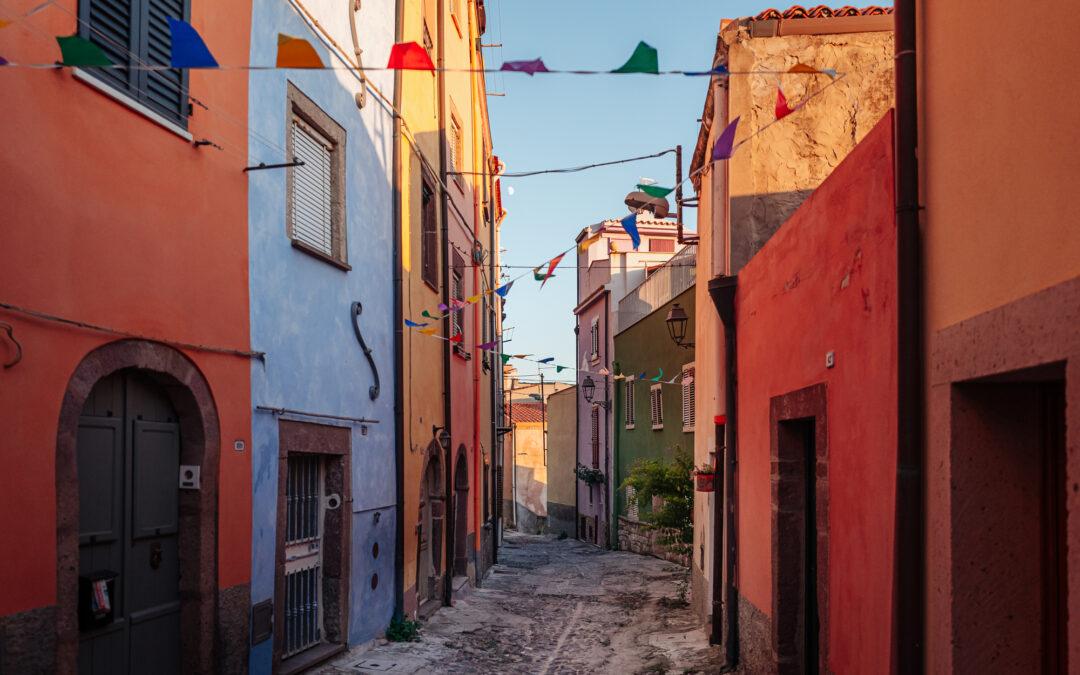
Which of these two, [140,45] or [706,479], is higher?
[140,45]

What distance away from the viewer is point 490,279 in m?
20.8

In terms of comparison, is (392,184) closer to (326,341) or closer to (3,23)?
(326,341)

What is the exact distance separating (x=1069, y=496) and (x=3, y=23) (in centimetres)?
464

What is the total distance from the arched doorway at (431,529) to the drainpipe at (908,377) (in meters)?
8.50

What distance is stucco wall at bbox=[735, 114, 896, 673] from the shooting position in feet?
15.7

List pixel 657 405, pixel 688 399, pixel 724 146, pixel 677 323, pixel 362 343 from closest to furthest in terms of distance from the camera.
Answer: pixel 724 146, pixel 362 343, pixel 677 323, pixel 688 399, pixel 657 405

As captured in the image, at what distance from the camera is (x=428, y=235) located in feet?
43.3

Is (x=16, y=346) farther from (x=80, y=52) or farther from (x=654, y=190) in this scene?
(x=654, y=190)

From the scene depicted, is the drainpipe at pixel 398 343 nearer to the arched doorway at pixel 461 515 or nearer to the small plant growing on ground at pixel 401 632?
the small plant growing on ground at pixel 401 632

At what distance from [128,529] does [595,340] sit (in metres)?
24.5

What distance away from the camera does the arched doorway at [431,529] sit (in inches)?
491

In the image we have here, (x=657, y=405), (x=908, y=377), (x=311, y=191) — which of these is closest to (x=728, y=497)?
(x=311, y=191)

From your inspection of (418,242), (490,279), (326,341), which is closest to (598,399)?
(490,279)

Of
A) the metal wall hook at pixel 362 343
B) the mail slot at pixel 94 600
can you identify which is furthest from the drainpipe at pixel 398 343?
the mail slot at pixel 94 600
